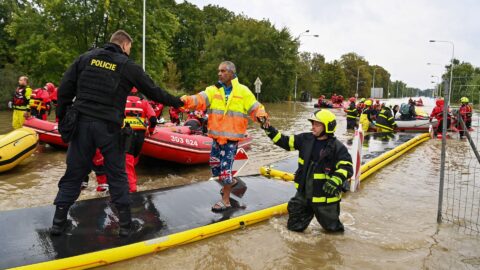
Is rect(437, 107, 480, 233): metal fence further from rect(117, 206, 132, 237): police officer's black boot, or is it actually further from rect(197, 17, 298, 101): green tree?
rect(197, 17, 298, 101): green tree

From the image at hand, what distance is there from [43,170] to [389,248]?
657 cm

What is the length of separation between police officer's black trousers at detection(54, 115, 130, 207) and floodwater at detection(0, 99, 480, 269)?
30.1 inches

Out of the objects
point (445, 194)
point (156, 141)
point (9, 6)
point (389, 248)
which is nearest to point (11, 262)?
point (389, 248)

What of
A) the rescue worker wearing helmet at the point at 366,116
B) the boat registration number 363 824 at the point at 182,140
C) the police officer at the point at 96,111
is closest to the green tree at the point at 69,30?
the rescue worker wearing helmet at the point at 366,116

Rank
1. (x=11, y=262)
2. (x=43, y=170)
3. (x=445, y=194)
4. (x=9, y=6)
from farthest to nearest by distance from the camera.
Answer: (x=9, y=6)
(x=43, y=170)
(x=445, y=194)
(x=11, y=262)

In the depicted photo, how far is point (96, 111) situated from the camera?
358 cm

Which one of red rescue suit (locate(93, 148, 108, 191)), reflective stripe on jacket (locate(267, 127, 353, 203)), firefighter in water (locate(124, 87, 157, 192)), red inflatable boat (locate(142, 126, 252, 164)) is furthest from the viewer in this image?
red inflatable boat (locate(142, 126, 252, 164))

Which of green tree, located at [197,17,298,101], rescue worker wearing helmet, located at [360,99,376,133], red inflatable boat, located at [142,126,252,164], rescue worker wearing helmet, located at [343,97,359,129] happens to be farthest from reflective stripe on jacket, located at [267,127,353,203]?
green tree, located at [197,17,298,101]

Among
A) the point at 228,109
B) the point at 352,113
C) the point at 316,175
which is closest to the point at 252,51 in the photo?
the point at 352,113

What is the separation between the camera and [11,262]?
3.20 metres

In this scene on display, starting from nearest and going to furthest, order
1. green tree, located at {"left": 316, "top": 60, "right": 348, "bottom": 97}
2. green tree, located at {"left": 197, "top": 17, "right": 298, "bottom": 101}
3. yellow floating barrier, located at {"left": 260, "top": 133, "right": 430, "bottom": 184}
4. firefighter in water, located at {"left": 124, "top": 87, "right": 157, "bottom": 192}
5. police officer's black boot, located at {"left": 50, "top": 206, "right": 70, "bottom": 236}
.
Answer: police officer's black boot, located at {"left": 50, "top": 206, "right": 70, "bottom": 236}
firefighter in water, located at {"left": 124, "top": 87, "right": 157, "bottom": 192}
yellow floating barrier, located at {"left": 260, "top": 133, "right": 430, "bottom": 184}
green tree, located at {"left": 197, "top": 17, "right": 298, "bottom": 101}
green tree, located at {"left": 316, "top": 60, "right": 348, "bottom": 97}

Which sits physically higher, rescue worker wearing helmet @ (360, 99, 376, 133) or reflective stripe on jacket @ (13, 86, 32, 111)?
reflective stripe on jacket @ (13, 86, 32, 111)

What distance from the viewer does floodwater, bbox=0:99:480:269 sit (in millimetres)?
3865

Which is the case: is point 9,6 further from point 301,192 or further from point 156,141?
point 301,192
